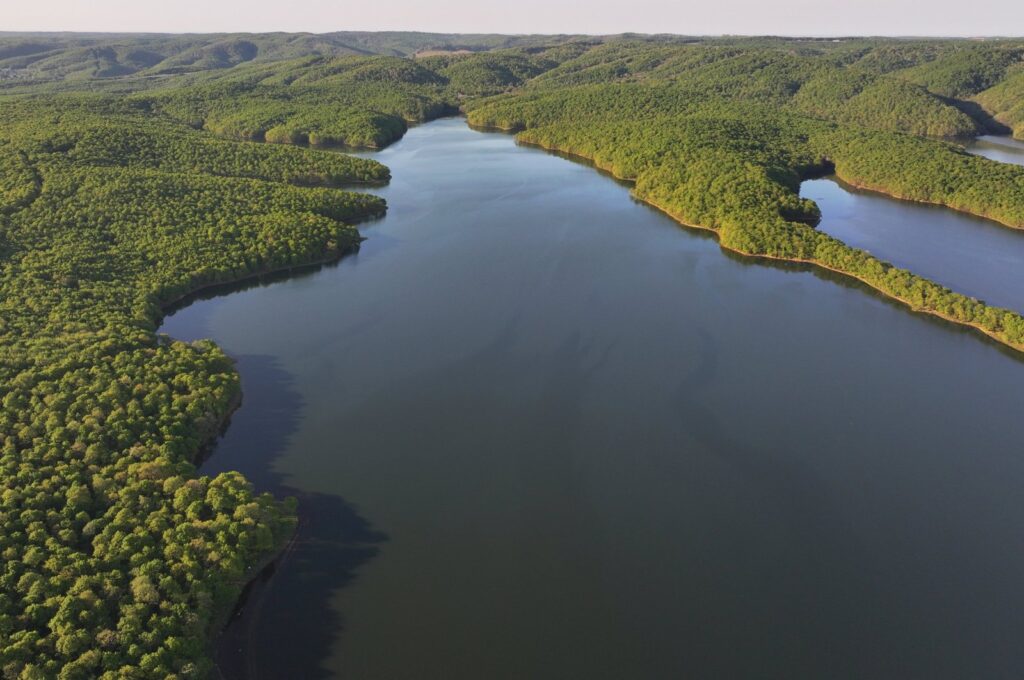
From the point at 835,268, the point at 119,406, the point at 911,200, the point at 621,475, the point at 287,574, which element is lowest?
the point at 287,574

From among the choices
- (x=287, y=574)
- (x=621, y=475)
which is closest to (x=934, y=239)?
(x=621, y=475)

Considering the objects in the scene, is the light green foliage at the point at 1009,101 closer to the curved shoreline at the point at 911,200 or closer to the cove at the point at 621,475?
the curved shoreline at the point at 911,200

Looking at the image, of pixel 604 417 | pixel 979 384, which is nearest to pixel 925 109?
pixel 979 384

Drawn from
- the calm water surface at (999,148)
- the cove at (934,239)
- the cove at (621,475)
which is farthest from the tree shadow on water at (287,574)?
the calm water surface at (999,148)

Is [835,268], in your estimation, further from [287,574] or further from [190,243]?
[190,243]

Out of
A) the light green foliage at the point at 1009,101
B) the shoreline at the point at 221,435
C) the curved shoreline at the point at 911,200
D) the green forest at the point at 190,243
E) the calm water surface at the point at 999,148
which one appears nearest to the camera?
the green forest at the point at 190,243

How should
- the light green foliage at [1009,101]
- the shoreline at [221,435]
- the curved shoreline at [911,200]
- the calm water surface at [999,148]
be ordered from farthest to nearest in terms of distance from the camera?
1. the light green foliage at [1009,101]
2. the calm water surface at [999,148]
3. the curved shoreline at [911,200]
4. the shoreline at [221,435]
